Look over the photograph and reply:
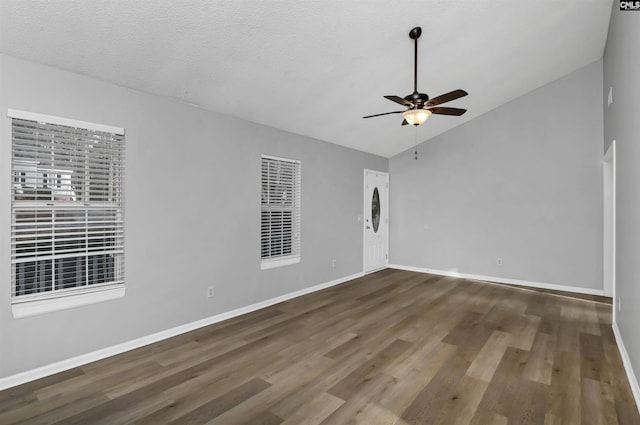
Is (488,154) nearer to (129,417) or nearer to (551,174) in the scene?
(551,174)

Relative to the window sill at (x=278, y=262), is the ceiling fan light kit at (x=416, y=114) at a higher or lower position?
higher

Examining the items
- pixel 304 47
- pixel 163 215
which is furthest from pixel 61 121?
pixel 304 47

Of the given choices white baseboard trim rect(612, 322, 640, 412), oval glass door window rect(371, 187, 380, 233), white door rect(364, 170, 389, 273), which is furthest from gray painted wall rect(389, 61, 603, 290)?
white baseboard trim rect(612, 322, 640, 412)

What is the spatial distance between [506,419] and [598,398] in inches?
33.4

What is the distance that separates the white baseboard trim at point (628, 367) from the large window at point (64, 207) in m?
4.35

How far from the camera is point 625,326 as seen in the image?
2961mm

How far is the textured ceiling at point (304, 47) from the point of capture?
2385mm

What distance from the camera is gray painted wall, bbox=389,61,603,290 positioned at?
17.0ft

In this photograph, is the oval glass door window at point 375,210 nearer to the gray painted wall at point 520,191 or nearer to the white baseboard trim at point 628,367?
the gray painted wall at point 520,191

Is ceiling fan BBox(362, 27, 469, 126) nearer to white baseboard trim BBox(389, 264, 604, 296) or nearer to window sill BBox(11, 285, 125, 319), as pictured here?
window sill BBox(11, 285, 125, 319)

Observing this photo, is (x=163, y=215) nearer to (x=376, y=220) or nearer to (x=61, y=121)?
(x=61, y=121)

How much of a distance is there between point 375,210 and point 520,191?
2.71 metres

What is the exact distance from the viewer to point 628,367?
8.80 ft

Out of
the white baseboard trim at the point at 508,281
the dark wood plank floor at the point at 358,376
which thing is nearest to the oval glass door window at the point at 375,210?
the white baseboard trim at the point at 508,281
